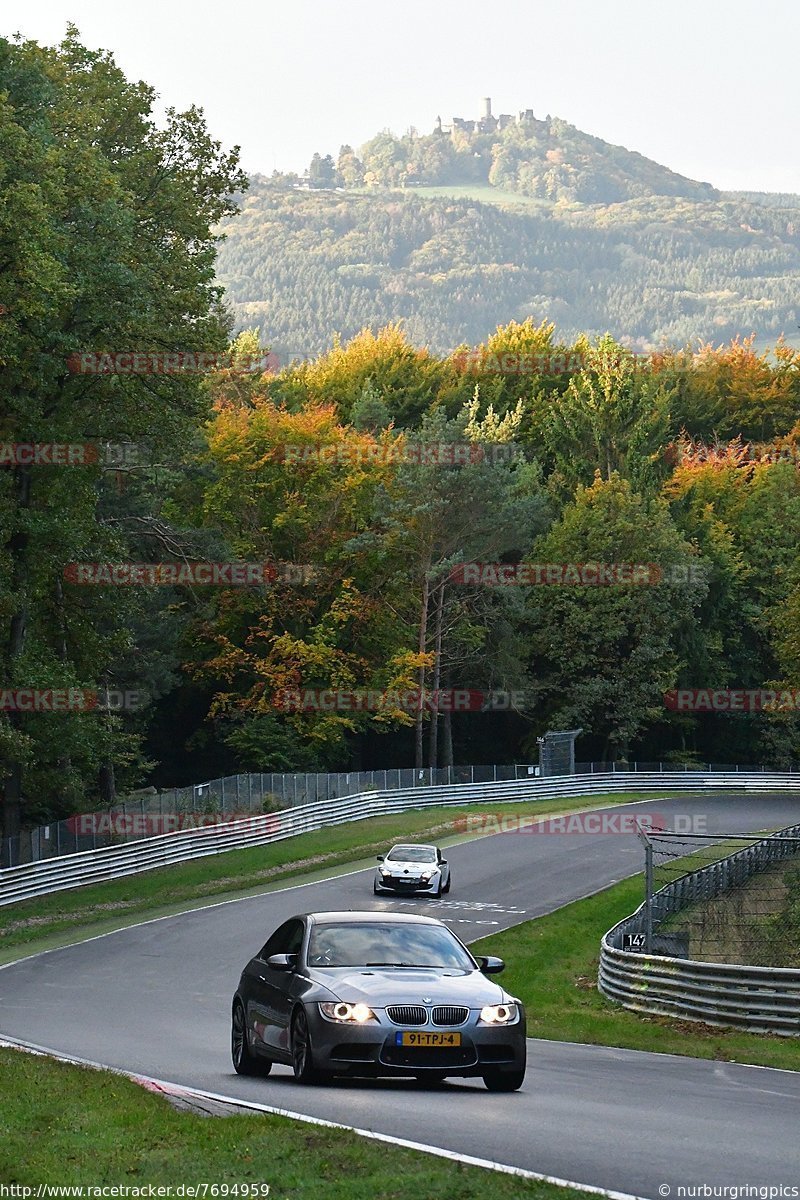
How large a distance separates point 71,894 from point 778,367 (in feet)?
257

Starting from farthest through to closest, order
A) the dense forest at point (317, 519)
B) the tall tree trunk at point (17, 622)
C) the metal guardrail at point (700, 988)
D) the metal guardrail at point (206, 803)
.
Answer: the metal guardrail at point (206, 803) → the tall tree trunk at point (17, 622) → the dense forest at point (317, 519) → the metal guardrail at point (700, 988)

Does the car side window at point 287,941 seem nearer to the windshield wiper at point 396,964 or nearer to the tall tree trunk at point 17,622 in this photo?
the windshield wiper at point 396,964

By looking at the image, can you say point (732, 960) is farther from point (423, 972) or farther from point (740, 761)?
point (740, 761)

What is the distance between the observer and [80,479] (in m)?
40.3

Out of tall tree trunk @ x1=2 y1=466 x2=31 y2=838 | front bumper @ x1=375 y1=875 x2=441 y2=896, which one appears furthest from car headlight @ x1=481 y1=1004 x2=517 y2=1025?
tall tree trunk @ x1=2 y1=466 x2=31 y2=838

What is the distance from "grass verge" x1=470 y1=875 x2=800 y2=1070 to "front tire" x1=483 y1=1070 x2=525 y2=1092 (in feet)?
17.4

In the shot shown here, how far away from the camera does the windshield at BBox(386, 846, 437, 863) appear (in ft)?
133

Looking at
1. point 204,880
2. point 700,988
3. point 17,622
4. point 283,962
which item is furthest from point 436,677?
point 283,962

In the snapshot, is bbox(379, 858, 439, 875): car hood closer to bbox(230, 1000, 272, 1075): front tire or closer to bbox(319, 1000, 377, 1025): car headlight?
bbox(230, 1000, 272, 1075): front tire

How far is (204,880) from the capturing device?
4334 cm

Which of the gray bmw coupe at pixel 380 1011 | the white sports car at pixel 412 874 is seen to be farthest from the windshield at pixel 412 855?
the gray bmw coupe at pixel 380 1011

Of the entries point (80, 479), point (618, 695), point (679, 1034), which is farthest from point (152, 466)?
point (618, 695)

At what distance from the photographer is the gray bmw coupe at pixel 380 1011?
41.9ft

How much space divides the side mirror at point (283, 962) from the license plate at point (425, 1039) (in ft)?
4.82
